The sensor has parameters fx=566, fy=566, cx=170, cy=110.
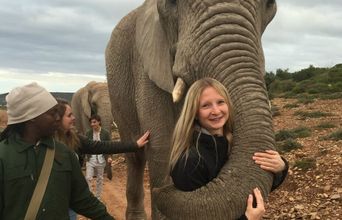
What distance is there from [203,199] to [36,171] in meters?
0.96

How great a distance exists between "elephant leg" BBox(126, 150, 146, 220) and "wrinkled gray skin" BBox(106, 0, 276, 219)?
7.07ft

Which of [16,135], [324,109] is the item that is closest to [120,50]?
[16,135]

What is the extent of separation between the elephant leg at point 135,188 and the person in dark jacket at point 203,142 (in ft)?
14.2

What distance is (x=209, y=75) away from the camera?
→ 3.65m

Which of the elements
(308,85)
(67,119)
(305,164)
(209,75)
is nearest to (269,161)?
(209,75)

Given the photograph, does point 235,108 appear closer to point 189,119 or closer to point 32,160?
point 189,119

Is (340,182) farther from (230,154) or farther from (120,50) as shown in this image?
(230,154)

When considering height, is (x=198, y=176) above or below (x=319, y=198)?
above

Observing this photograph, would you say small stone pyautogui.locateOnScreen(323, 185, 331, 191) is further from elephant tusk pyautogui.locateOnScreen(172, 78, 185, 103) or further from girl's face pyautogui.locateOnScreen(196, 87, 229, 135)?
girl's face pyautogui.locateOnScreen(196, 87, 229, 135)

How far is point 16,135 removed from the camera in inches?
128

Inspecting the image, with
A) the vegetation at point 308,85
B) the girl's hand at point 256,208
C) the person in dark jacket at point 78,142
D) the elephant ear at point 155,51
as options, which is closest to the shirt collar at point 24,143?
the girl's hand at point 256,208

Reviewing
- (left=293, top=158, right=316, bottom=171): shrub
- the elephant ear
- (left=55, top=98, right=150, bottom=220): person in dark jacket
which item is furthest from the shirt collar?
(left=293, top=158, right=316, bottom=171): shrub

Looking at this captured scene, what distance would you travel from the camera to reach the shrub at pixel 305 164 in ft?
32.0

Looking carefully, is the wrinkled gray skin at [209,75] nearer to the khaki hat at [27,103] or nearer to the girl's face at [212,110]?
the girl's face at [212,110]
